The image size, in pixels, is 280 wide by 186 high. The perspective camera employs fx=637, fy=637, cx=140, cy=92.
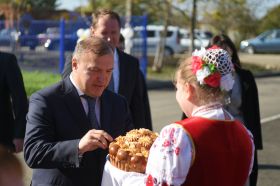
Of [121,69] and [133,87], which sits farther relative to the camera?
[133,87]

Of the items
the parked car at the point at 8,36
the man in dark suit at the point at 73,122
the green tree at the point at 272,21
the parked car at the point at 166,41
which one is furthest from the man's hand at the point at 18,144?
the green tree at the point at 272,21

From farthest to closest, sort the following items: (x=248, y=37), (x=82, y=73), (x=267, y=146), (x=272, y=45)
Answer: (x=248, y=37) → (x=272, y=45) → (x=267, y=146) → (x=82, y=73)

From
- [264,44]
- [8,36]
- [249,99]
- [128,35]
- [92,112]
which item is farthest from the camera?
[264,44]

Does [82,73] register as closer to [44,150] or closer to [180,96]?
[44,150]

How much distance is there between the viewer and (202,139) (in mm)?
2797

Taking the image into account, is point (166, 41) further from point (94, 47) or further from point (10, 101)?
point (94, 47)

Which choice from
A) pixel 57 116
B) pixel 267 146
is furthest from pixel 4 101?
pixel 267 146

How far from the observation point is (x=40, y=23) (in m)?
22.1

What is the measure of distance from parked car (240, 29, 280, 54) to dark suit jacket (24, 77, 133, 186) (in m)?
36.2

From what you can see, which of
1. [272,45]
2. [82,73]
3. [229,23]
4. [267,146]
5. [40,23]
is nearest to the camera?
[82,73]

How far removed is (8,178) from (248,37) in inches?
1650

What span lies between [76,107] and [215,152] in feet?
3.21

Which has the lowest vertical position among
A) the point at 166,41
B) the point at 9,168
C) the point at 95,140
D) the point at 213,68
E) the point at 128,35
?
the point at 166,41

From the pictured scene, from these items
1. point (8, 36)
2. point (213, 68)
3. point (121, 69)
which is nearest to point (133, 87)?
point (121, 69)
